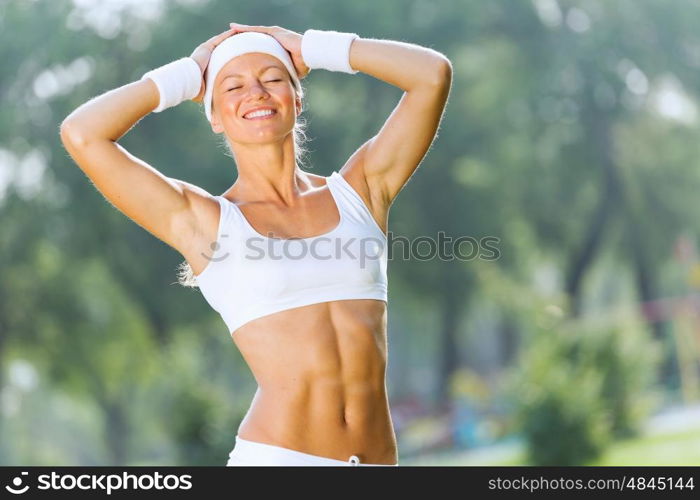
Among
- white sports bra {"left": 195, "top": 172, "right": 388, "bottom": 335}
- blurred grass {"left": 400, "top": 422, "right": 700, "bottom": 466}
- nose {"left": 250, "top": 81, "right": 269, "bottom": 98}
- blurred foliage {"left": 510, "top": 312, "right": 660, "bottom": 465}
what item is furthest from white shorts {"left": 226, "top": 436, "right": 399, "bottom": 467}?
blurred grass {"left": 400, "top": 422, "right": 700, "bottom": 466}

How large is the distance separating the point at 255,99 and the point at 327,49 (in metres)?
0.29

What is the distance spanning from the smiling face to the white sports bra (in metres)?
0.23

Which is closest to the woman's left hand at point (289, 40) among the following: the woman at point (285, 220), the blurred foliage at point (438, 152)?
the woman at point (285, 220)

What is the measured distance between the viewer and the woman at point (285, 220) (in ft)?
9.25

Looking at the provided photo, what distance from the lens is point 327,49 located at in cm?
306

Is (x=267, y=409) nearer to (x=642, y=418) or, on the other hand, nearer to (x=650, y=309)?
(x=642, y=418)

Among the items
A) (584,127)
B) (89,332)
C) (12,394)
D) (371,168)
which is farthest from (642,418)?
(12,394)

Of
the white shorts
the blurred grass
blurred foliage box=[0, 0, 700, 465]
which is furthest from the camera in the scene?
blurred foliage box=[0, 0, 700, 465]

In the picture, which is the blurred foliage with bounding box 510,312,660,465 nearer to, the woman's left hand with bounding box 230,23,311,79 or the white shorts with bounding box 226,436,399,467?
the woman's left hand with bounding box 230,23,311,79

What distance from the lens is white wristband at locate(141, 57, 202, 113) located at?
2.96 m

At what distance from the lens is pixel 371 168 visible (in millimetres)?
3119

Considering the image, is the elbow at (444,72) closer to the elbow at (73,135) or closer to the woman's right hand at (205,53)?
the woman's right hand at (205,53)
